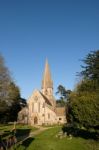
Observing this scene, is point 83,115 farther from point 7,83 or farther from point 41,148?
point 7,83

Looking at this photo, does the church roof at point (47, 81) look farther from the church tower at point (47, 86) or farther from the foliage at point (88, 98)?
the foliage at point (88, 98)

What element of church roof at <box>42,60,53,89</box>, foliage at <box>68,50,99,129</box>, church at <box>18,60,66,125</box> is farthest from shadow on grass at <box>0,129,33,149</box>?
church roof at <box>42,60,53,89</box>

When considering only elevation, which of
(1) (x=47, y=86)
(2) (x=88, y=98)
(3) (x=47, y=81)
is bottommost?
(2) (x=88, y=98)

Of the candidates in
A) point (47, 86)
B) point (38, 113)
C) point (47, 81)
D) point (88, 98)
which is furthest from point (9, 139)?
point (47, 81)

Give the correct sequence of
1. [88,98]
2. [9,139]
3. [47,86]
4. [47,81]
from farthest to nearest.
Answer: [47,81] → [47,86] → [88,98] → [9,139]

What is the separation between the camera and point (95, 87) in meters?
41.6

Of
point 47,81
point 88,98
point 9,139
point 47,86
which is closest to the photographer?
point 9,139

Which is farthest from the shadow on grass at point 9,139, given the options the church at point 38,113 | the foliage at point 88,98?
the church at point 38,113

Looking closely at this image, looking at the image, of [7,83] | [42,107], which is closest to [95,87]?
[7,83]

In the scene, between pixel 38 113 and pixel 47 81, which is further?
pixel 47 81

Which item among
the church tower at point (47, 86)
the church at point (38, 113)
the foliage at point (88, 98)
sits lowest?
the foliage at point (88, 98)

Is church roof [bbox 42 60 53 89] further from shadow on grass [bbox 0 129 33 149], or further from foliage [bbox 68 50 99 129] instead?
shadow on grass [bbox 0 129 33 149]

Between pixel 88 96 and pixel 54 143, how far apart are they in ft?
25.8

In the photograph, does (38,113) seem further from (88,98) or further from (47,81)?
(88,98)
